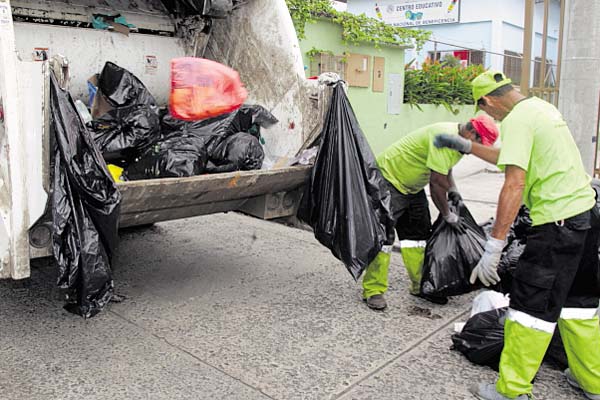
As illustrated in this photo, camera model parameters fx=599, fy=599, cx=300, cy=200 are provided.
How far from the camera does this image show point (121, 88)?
3.86 m

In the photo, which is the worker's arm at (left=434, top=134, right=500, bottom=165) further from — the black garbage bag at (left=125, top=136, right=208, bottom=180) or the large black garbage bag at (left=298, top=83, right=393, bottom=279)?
the black garbage bag at (left=125, top=136, right=208, bottom=180)

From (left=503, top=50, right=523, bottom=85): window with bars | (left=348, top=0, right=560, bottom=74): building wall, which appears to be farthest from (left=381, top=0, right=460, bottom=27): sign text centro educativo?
(left=503, top=50, right=523, bottom=85): window with bars

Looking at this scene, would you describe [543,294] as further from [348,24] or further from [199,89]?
[348,24]

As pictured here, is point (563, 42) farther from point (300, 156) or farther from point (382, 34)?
point (382, 34)

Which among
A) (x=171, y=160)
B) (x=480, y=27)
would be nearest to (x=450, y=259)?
(x=171, y=160)

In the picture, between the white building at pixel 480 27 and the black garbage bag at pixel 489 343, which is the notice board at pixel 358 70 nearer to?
the black garbage bag at pixel 489 343

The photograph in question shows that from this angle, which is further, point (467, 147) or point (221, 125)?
point (221, 125)

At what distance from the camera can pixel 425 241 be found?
12.5ft

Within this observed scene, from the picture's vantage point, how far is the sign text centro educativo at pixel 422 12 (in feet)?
56.0

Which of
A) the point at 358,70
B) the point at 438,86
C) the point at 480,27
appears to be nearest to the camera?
the point at 358,70

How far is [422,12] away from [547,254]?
54.7 feet

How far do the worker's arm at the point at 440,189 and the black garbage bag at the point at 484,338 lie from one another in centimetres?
75

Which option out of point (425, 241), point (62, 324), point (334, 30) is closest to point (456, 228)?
point (425, 241)

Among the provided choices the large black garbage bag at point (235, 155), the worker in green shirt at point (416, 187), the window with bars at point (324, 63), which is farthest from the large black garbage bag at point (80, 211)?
the window with bars at point (324, 63)
